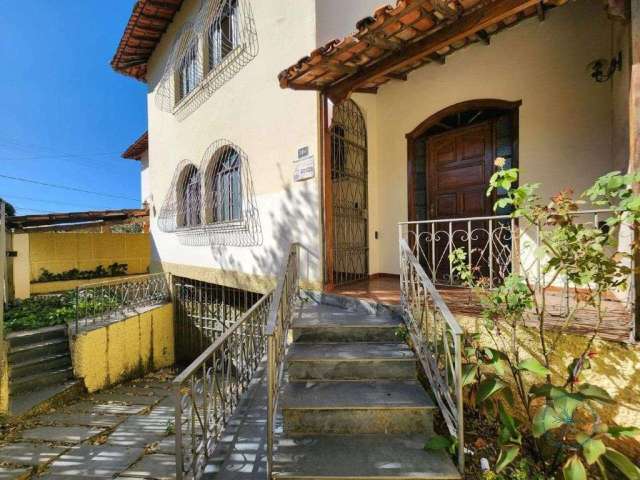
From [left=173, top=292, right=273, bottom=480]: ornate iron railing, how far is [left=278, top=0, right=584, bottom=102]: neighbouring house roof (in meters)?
3.00

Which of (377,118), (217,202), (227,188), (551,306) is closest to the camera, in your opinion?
(551,306)

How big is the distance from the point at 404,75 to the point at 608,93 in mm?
2774

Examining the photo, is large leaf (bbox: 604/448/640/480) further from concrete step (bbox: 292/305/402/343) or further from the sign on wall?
the sign on wall

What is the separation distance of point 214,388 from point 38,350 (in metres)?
5.87

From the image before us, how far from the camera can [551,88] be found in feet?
13.9

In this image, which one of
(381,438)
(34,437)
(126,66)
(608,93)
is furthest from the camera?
(126,66)

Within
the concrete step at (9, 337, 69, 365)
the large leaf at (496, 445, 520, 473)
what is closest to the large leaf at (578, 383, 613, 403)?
the large leaf at (496, 445, 520, 473)

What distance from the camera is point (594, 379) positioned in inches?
94.3

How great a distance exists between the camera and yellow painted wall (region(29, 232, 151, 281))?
35.3ft

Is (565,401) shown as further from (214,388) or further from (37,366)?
(37,366)

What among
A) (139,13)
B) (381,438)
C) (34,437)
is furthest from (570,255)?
(139,13)

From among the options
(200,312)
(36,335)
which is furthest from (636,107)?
(36,335)

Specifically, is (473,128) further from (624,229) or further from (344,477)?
(344,477)

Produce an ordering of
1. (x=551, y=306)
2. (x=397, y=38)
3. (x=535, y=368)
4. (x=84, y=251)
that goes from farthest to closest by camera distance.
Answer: (x=84, y=251) < (x=397, y=38) < (x=551, y=306) < (x=535, y=368)
